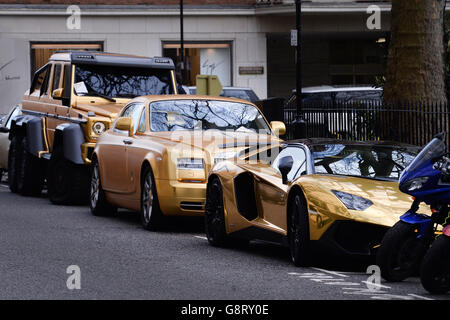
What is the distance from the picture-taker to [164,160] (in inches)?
516

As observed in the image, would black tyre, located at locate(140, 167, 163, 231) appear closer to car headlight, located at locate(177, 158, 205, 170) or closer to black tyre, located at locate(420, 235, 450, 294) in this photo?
car headlight, located at locate(177, 158, 205, 170)

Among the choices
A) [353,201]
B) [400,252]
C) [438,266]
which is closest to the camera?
[438,266]

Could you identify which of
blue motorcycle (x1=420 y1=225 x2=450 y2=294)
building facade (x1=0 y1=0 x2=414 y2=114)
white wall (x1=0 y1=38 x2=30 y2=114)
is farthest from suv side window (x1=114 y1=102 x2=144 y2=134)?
building facade (x1=0 y1=0 x2=414 y2=114)

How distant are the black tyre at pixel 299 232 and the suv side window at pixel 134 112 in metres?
5.10

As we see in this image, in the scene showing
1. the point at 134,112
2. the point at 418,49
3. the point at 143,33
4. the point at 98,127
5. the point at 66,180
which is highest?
the point at 143,33

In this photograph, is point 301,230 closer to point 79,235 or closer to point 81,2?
point 79,235

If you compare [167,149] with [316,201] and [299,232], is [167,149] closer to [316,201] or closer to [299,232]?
[299,232]

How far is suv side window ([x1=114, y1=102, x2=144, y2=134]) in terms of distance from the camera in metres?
14.8

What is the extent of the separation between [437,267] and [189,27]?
114 ft

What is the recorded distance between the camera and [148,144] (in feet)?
45.3

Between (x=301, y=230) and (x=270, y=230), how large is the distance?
41.3 inches

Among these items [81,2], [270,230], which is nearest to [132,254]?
[270,230]

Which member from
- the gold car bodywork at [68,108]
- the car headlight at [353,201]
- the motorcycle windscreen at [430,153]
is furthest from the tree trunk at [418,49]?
the motorcycle windscreen at [430,153]

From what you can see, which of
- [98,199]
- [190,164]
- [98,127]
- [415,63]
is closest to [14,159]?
[98,127]
